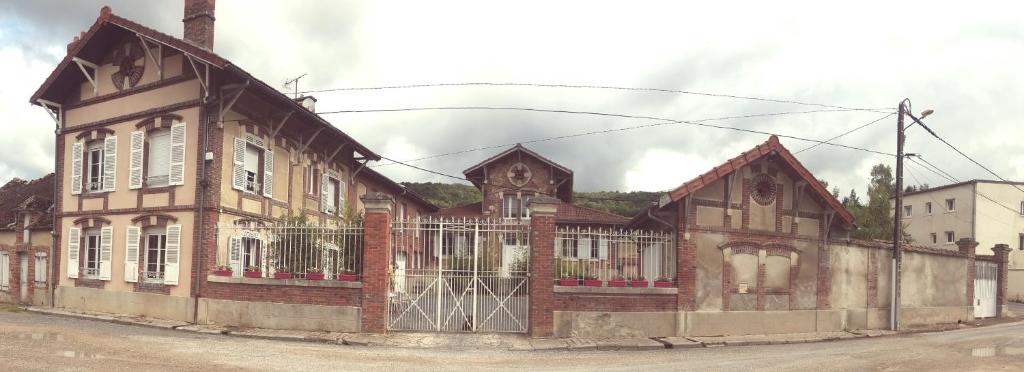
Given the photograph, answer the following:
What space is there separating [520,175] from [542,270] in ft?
72.5

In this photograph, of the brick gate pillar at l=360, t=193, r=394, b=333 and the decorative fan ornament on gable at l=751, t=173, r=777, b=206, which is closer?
the brick gate pillar at l=360, t=193, r=394, b=333

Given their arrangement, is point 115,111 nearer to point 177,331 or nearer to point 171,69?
point 171,69

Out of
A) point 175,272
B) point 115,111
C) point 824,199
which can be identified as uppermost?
point 115,111

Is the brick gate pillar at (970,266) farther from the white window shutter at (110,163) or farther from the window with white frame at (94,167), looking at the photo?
the window with white frame at (94,167)

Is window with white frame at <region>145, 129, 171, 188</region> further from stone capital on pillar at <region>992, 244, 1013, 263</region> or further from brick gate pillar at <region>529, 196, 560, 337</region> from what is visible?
stone capital on pillar at <region>992, 244, 1013, 263</region>

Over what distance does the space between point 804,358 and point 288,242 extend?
10932 millimetres

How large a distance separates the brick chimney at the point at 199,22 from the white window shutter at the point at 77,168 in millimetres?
4669

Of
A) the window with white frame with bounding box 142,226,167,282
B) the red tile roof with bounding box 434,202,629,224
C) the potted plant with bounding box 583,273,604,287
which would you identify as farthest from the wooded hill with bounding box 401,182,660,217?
the potted plant with bounding box 583,273,604,287

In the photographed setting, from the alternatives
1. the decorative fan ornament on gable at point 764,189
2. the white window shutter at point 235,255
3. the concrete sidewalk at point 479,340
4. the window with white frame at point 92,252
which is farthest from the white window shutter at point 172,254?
the decorative fan ornament on gable at point 764,189

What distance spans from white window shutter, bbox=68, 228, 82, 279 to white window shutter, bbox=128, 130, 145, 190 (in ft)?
8.80

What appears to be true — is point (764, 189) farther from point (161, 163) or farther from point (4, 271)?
point (4, 271)

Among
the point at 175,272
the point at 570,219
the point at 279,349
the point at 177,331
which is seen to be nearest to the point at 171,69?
the point at 175,272

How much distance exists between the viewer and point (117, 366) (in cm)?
966

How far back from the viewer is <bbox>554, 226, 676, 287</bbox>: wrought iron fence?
14.9 m
